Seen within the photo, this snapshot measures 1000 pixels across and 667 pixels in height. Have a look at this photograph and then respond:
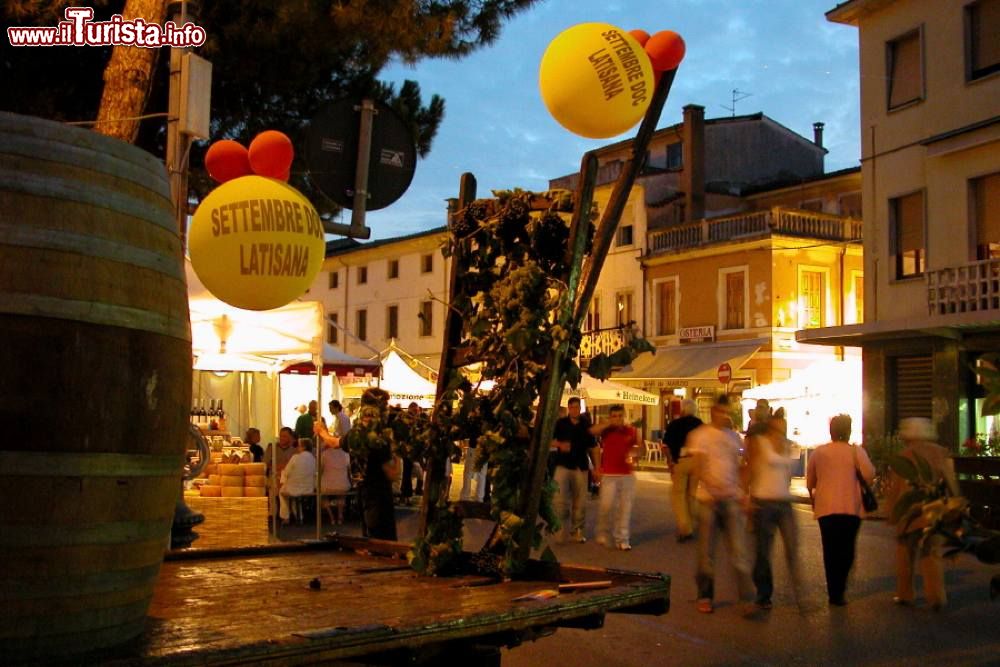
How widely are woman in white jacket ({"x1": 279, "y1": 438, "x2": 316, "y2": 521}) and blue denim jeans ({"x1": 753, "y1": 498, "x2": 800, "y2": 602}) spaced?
700cm

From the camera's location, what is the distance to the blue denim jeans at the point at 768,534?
28.7 feet

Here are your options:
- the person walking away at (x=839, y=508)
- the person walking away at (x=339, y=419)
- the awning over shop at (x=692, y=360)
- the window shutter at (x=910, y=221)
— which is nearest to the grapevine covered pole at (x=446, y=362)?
the person walking away at (x=839, y=508)

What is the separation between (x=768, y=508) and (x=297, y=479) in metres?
7.33

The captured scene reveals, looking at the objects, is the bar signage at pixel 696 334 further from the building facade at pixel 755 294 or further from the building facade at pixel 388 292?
the building facade at pixel 388 292

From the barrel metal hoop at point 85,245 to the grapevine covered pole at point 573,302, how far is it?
164cm

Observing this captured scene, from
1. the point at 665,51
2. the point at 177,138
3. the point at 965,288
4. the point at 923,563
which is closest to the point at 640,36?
the point at 665,51

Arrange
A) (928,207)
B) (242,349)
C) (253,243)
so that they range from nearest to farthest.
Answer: (253,243), (242,349), (928,207)

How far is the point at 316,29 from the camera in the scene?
12883 millimetres

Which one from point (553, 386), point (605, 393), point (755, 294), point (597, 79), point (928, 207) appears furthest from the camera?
point (755, 294)

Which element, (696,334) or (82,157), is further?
(696,334)

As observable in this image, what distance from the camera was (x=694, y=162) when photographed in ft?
125

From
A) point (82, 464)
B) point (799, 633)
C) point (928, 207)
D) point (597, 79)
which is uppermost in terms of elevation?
point (928, 207)

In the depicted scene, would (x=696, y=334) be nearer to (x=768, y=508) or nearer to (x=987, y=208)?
(x=987, y=208)

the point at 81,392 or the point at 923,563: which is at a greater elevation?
the point at 81,392
